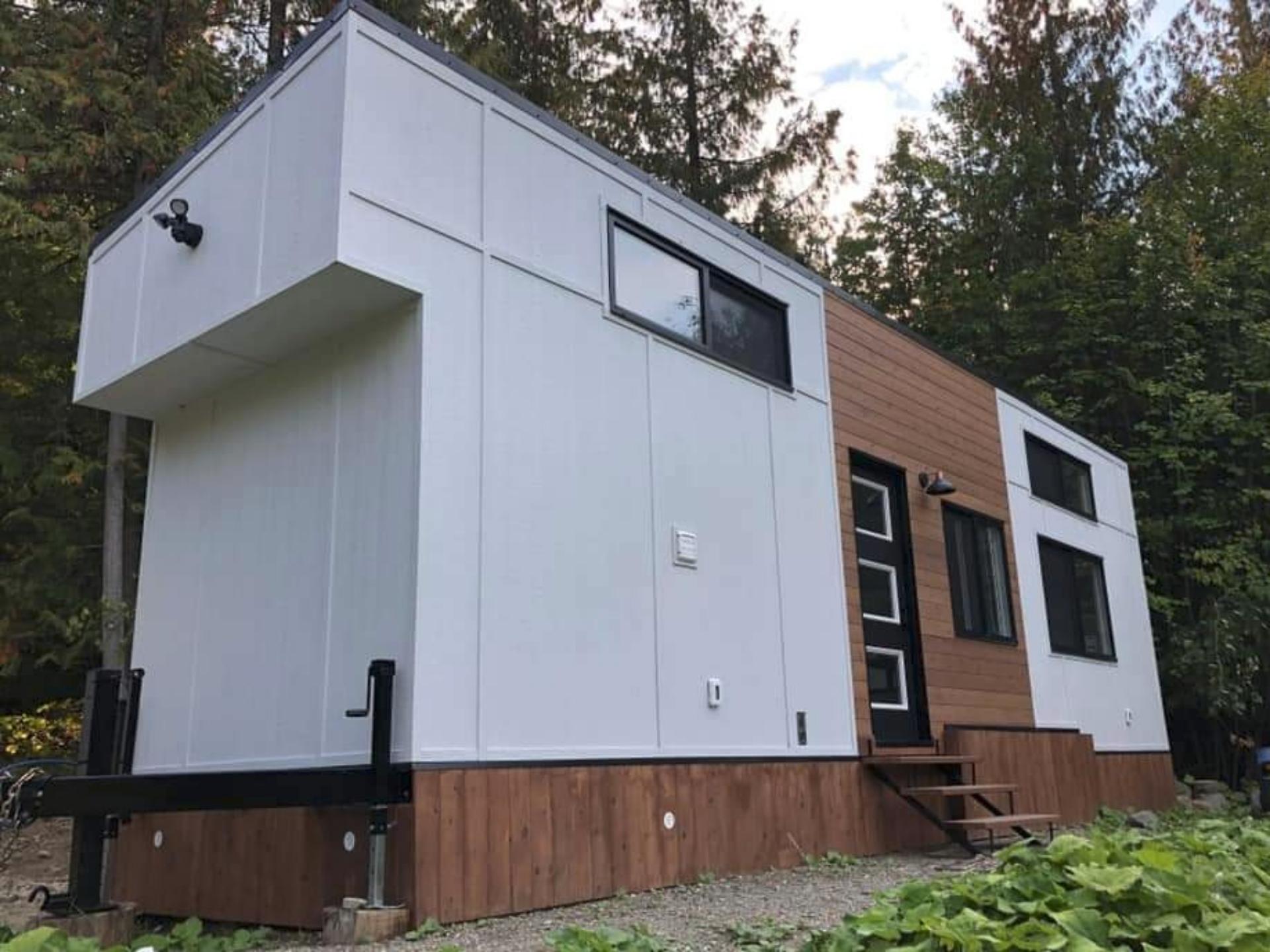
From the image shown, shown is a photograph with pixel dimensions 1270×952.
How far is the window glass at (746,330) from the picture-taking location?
5988mm

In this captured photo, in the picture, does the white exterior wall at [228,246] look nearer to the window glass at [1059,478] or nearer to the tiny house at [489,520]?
the tiny house at [489,520]

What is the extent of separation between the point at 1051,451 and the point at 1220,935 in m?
7.55

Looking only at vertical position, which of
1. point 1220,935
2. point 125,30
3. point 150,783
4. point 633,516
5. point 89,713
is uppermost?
point 125,30

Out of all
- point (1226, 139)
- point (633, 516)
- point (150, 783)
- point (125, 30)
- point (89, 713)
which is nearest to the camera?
point (150, 783)

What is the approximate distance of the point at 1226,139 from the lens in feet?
46.1

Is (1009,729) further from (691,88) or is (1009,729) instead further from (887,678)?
(691,88)

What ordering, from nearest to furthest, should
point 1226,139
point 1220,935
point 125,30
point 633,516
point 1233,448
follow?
point 1220,935
point 633,516
point 125,30
point 1233,448
point 1226,139

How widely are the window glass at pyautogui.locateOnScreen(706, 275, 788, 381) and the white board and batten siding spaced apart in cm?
22

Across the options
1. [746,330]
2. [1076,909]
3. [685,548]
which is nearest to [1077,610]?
[746,330]

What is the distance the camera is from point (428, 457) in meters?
4.06

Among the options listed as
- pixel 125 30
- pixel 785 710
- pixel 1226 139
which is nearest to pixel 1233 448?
pixel 1226 139

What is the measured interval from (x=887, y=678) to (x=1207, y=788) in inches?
259

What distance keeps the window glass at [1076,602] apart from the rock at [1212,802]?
1.99 metres

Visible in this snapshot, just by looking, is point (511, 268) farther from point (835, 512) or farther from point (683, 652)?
point (835, 512)
